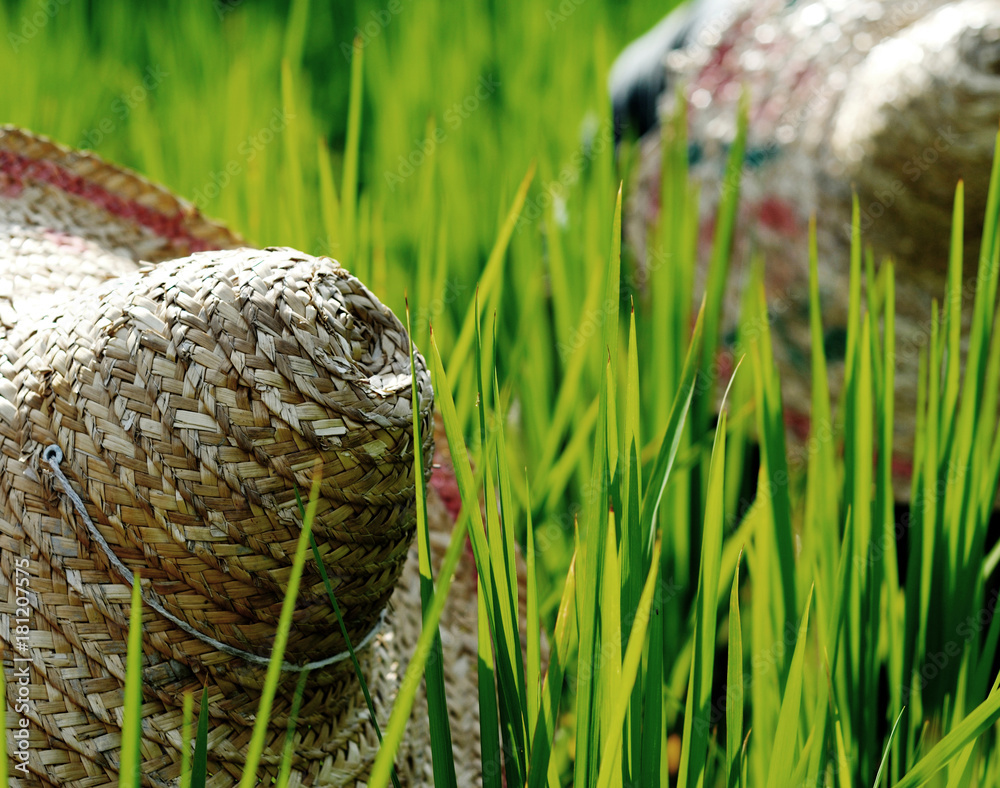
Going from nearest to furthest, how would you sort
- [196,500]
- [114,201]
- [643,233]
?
[196,500] < [114,201] < [643,233]

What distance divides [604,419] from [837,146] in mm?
808

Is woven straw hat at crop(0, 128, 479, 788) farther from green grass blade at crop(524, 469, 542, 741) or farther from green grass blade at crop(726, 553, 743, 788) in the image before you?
green grass blade at crop(726, 553, 743, 788)

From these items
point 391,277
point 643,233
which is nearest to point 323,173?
point 391,277

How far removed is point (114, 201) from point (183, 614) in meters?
0.44

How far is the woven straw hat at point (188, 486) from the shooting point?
443 millimetres

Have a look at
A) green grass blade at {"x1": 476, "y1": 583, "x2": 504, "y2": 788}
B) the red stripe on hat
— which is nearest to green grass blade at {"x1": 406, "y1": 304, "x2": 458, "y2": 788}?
green grass blade at {"x1": 476, "y1": 583, "x2": 504, "y2": 788}

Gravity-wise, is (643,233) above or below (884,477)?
above

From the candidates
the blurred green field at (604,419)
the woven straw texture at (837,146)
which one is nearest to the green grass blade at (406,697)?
the blurred green field at (604,419)

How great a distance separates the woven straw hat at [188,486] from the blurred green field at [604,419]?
6 centimetres

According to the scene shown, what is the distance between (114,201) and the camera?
0.76 meters

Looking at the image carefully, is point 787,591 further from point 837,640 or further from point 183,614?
point 183,614

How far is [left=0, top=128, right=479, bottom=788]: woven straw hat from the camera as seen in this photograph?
1.45 ft

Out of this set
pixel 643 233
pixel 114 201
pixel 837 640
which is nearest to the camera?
pixel 837 640

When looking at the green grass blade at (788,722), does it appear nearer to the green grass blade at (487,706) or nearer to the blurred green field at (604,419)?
the blurred green field at (604,419)
